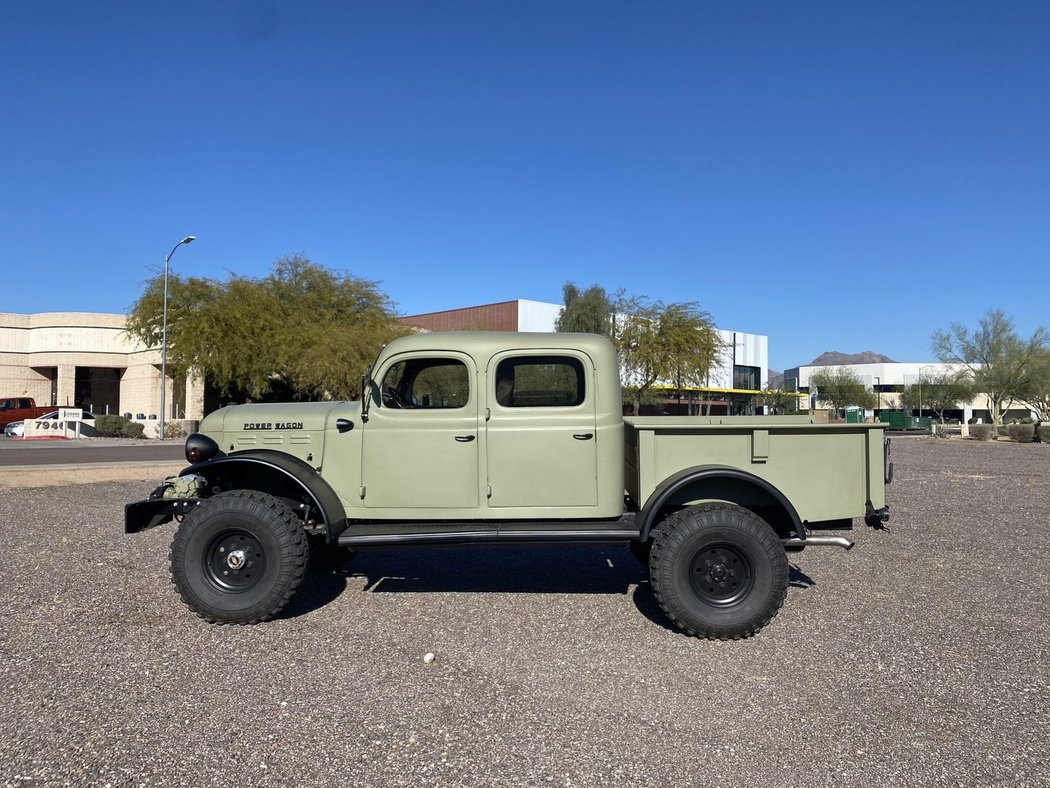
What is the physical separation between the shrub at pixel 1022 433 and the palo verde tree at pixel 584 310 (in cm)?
2420

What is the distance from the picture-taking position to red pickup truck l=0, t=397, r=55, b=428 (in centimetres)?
3503

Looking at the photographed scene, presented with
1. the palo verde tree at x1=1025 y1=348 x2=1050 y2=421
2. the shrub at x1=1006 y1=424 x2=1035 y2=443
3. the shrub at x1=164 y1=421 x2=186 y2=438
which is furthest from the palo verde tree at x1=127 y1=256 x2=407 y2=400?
the palo verde tree at x1=1025 y1=348 x2=1050 y2=421

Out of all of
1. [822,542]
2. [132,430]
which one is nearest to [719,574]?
[822,542]

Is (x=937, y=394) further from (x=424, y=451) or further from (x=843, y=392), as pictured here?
(x=424, y=451)

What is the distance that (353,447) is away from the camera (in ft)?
16.5

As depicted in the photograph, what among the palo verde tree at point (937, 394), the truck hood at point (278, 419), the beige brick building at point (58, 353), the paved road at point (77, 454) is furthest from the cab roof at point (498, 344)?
the palo verde tree at point (937, 394)

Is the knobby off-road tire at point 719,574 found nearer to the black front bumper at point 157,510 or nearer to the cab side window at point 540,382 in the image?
the cab side window at point 540,382

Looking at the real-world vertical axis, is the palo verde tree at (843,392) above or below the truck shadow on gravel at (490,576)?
above

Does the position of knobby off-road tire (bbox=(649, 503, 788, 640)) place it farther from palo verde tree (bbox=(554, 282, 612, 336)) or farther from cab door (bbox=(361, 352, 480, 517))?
palo verde tree (bbox=(554, 282, 612, 336))

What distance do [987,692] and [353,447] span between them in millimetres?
4265

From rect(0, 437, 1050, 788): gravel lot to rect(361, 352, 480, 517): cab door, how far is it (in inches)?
35.4

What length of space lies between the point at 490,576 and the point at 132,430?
31375mm

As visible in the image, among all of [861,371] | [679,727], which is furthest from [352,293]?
[861,371]

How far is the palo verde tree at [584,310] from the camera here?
160 ft
